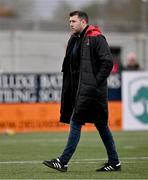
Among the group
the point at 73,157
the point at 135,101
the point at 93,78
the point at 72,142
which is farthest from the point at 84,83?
the point at 135,101

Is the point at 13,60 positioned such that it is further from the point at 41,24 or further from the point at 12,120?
the point at 12,120

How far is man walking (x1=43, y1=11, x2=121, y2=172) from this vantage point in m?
10.2

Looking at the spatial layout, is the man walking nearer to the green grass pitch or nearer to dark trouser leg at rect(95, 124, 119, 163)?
dark trouser leg at rect(95, 124, 119, 163)

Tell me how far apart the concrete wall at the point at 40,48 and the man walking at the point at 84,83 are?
18.4 metres

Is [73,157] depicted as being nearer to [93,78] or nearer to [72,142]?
[72,142]

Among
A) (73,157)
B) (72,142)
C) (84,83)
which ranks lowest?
(73,157)

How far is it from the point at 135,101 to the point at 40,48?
12416 mm

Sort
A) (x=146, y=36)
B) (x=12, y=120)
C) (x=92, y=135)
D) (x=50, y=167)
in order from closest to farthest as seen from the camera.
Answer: (x=50, y=167), (x=92, y=135), (x=12, y=120), (x=146, y=36)

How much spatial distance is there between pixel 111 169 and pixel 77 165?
858 mm

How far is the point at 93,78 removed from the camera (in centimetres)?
1020

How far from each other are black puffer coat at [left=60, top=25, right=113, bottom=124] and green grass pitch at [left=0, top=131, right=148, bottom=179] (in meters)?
0.74

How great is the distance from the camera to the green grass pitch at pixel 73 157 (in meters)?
10.1

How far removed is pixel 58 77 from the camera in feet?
68.5

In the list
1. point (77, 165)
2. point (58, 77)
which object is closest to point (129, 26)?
point (58, 77)
